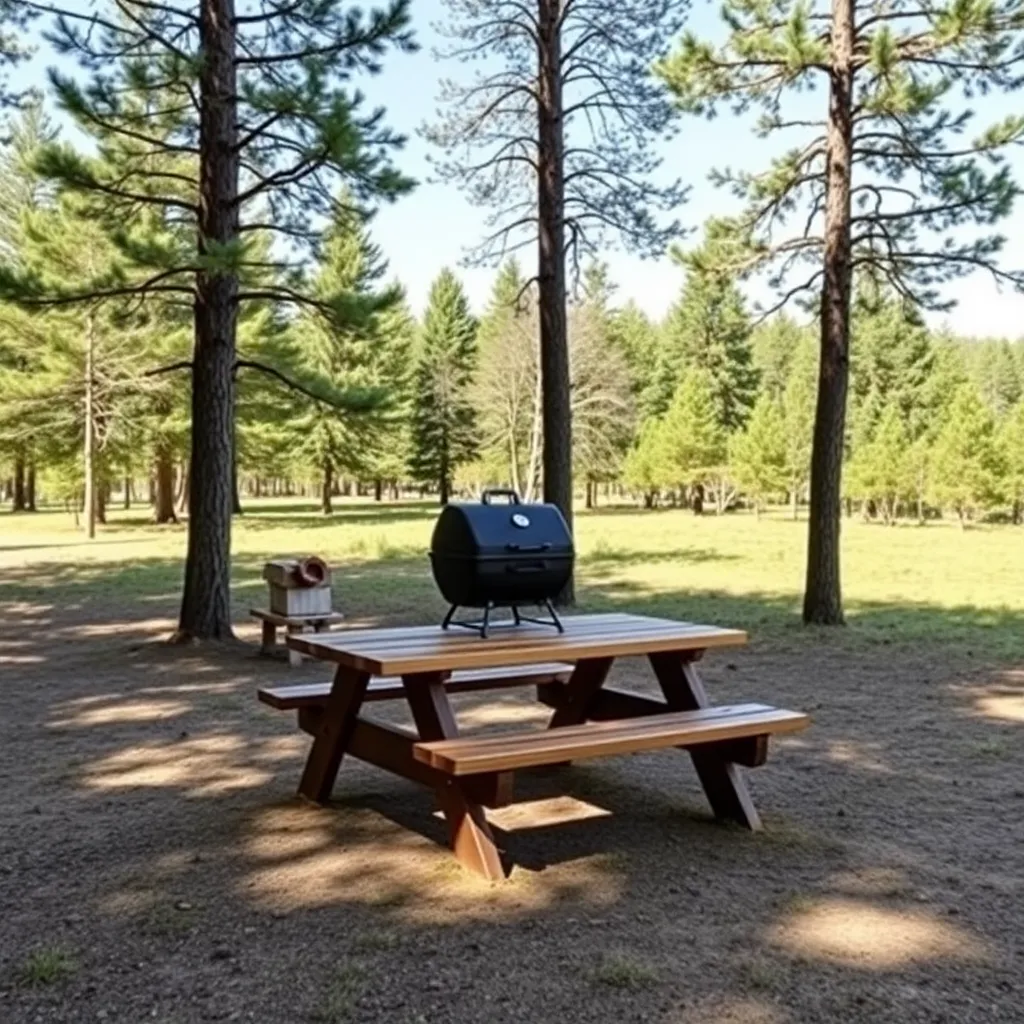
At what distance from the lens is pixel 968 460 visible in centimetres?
2906

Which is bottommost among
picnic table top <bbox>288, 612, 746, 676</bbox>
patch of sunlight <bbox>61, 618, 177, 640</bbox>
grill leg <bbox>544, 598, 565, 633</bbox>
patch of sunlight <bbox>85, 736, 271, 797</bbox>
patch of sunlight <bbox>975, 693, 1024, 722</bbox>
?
patch of sunlight <bbox>975, 693, 1024, 722</bbox>

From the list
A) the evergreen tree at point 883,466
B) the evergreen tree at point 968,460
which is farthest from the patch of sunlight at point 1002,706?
the evergreen tree at point 883,466

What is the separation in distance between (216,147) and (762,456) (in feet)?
91.5

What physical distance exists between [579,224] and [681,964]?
8433 millimetres

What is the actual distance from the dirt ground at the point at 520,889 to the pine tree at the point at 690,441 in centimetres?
2989

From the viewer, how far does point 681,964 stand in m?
2.55

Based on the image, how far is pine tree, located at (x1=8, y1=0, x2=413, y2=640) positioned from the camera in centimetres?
693

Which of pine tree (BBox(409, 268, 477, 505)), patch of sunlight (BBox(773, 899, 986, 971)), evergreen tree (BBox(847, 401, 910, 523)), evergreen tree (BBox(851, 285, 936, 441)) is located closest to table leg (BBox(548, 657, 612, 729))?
patch of sunlight (BBox(773, 899, 986, 971))

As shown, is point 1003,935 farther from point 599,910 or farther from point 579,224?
point 579,224

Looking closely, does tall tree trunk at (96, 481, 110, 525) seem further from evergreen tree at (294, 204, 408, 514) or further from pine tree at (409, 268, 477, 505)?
pine tree at (409, 268, 477, 505)

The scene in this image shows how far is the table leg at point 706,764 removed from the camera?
12.0ft

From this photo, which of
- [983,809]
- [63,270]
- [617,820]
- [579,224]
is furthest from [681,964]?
[63,270]

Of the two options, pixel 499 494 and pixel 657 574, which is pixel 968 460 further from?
pixel 499 494

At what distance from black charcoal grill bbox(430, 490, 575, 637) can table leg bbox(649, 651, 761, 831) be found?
0.61m
